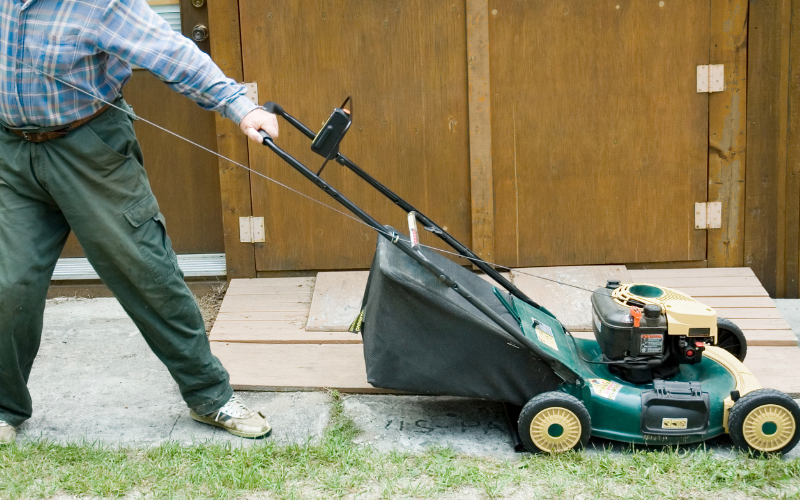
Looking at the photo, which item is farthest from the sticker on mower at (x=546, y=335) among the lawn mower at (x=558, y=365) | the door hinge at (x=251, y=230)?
the door hinge at (x=251, y=230)

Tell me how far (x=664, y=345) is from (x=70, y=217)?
2.02 m

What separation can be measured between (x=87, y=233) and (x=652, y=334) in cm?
189

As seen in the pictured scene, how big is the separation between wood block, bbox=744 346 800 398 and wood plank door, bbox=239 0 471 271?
1571mm

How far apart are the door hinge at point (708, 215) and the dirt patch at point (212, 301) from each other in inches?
98.3

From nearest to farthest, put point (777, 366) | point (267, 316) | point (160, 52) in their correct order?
point (160, 52), point (777, 366), point (267, 316)

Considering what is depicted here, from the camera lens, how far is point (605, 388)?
3.01 m

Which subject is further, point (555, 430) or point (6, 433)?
point (6, 433)

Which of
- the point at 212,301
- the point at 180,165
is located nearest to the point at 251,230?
the point at 212,301

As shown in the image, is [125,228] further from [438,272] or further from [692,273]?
[692,273]

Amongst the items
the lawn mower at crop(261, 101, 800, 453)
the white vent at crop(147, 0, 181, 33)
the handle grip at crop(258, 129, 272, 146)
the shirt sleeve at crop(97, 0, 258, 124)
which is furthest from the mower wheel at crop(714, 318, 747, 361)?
the white vent at crop(147, 0, 181, 33)

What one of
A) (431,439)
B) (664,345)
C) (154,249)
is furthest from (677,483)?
(154,249)

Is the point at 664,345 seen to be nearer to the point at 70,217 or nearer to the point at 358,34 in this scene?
the point at 70,217

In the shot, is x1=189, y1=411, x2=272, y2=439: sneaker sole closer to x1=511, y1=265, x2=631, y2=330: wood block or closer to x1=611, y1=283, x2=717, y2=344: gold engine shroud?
x1=611, y1=283, x2=717, y2=344: gold engine shroud

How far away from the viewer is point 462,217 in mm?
4703
